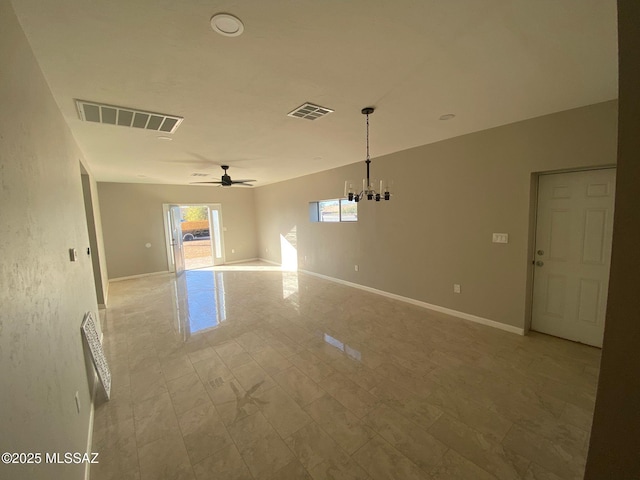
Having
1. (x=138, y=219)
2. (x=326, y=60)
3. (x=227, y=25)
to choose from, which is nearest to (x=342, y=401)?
(x=326, y=60)

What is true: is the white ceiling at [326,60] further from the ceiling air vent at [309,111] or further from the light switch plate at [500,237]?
the light switch plate at [500,237]

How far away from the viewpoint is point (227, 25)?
54.6 inches

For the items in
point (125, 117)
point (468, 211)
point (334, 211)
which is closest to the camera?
point (125, 117)

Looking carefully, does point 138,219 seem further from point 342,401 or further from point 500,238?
point 500,238

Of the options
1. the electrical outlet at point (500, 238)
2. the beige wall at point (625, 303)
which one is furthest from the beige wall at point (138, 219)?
the beige wall at point (625, 303)

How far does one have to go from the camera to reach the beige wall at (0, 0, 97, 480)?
2.94 feet

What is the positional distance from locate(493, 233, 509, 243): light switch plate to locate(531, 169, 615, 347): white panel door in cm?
34

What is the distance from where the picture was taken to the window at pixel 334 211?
549 centimetres

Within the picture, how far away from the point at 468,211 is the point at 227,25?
3.45 m

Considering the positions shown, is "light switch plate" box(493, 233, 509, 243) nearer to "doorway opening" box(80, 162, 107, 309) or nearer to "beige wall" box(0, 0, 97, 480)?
"beige wall" box(0, 0, 97, 480)

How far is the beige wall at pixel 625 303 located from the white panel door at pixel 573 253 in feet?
10.1

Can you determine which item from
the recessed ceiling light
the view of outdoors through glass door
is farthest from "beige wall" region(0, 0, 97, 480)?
the view of outdoors through glass door

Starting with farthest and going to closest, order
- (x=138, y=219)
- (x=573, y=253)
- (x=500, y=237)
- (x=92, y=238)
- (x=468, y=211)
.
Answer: (x=138, y=219), (x=92, y=238), (x=468, y=211), (x=500, y=237), (x=573, y=253)

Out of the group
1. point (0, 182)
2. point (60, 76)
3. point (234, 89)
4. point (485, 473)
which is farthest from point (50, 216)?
point (485, 473)
